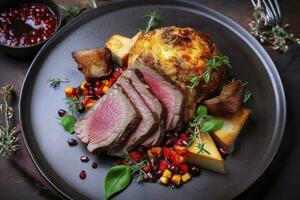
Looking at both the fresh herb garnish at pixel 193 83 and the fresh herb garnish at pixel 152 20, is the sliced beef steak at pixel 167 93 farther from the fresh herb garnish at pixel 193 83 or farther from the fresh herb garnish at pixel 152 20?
the fresh herb garnish at pixel 152 20

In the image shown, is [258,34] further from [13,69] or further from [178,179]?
[13,69]

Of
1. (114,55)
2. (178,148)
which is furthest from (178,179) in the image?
(114,55)

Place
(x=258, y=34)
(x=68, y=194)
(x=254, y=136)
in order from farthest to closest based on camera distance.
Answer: (x=258, y=34) → (x=254, y=136) → (x=68, y=194)

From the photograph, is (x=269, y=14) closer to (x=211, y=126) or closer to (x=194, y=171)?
(x=211, y=126)

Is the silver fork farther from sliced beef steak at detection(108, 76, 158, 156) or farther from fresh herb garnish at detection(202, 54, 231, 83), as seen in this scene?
sliced beef steak at detection(108, 76, 158, 156)

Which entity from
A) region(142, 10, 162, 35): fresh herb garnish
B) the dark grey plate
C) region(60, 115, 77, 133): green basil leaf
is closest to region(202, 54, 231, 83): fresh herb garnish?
the dark grey plate

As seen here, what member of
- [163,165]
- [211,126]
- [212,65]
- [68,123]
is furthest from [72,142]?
[212,65]

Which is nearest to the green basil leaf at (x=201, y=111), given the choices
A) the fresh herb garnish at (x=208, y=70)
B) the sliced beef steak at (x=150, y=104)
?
the fresh herb garnish at (x=208, y=70)
